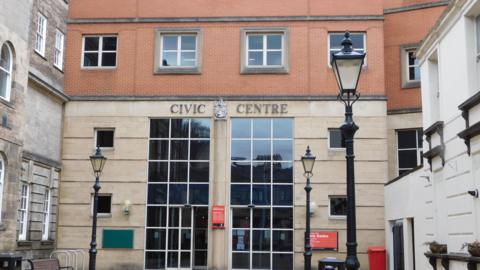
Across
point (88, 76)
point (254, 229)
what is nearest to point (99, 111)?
point (88, 76)

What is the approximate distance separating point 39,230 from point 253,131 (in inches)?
362

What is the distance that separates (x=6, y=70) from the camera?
790 inches

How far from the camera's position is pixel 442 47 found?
14.1 m

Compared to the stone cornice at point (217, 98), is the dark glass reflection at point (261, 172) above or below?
below

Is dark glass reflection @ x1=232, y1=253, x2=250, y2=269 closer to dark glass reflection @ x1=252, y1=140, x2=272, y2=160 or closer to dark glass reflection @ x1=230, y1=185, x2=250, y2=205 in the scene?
dark glass reflection @ x1=230, y1=185, x2=250, y2=205

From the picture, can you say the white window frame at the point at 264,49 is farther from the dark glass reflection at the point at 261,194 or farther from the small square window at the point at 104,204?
the small square window at the point at 104,204

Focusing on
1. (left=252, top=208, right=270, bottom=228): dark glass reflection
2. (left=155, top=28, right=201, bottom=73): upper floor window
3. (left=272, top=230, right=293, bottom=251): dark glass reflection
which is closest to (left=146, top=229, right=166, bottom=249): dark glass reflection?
(left=252, top=208, right=270, bottom=228): dark glass reflection

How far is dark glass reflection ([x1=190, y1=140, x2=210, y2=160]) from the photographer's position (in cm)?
2594

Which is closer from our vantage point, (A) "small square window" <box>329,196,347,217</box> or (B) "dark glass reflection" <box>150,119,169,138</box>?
(A) "small square window" <box>329,196,347,217</box>

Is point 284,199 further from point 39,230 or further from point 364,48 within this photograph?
point 39,230

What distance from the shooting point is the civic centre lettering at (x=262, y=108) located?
84.8ft

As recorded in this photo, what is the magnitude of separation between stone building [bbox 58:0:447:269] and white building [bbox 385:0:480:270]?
25.3ft

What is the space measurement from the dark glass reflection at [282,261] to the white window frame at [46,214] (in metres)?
8.98

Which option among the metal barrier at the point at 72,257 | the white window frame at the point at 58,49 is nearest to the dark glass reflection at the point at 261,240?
the metal barrier at the point at 72,257
